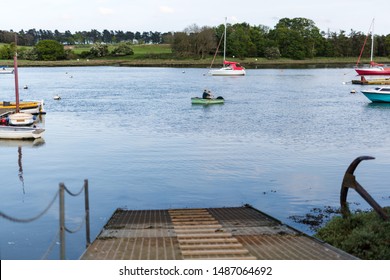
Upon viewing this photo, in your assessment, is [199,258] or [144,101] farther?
[144,101]

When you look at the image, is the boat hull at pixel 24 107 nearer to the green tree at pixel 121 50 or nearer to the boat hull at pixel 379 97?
the boat hull at pixel 379 97

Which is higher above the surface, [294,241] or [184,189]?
[294,241]

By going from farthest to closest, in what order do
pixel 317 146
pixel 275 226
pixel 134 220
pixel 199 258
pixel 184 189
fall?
pixel 317 146
pixel 184 189
pixel 134 220
pixel 275 226
pixel 199 258

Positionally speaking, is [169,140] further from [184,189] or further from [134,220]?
[134,220]

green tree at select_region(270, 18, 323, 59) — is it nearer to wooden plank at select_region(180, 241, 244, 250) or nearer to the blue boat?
the blue boat

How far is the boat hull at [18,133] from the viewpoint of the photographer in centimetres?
3331

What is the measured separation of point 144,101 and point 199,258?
180 ft

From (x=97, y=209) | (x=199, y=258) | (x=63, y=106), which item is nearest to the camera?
(x=199, y=258)

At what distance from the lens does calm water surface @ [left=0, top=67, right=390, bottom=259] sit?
59.4ft

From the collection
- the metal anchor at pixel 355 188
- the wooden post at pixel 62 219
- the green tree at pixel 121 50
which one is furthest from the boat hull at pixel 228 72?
the wooden post at pixel 62 219

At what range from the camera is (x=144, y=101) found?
208 ft

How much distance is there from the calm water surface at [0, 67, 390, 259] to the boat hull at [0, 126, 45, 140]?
73cm

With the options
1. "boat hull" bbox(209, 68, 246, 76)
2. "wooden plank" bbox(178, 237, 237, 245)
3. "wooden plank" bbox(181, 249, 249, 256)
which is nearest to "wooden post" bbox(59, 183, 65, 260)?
"wooden plank" bbox(181, 249, 249, 256)

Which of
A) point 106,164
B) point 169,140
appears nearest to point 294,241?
point 106,164
